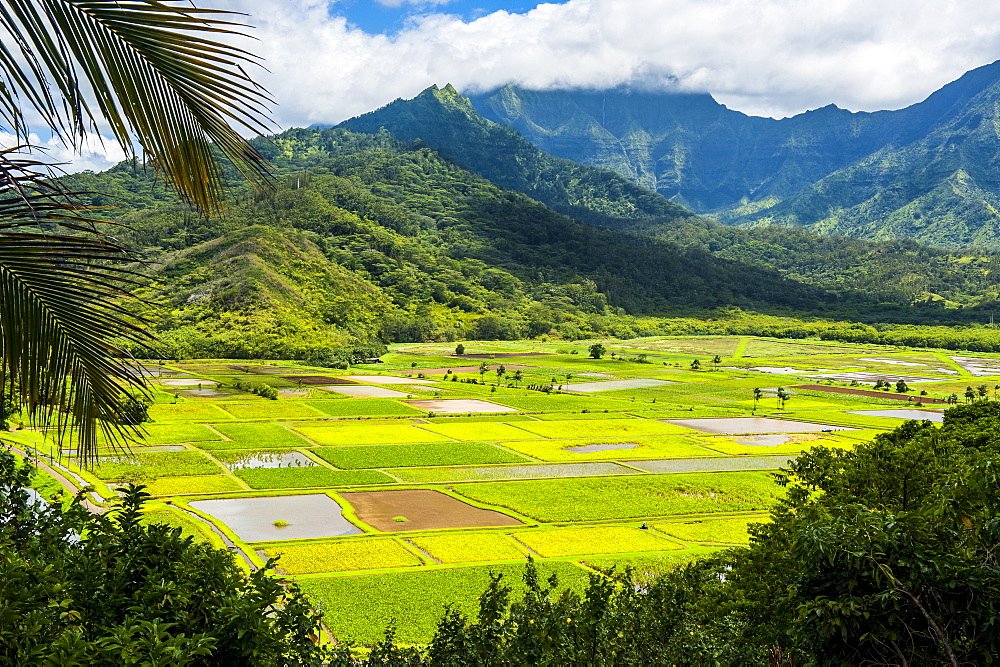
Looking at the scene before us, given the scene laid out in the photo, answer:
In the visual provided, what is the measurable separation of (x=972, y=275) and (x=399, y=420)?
6677 inches

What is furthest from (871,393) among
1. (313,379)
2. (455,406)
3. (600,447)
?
(313,379)

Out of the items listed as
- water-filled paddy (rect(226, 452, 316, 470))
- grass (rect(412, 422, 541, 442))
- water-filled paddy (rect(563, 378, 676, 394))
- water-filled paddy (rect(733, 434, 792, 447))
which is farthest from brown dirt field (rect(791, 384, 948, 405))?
water-filled paddy (rect(226, 452, 316, 470))

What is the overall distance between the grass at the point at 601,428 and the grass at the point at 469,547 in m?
21.3

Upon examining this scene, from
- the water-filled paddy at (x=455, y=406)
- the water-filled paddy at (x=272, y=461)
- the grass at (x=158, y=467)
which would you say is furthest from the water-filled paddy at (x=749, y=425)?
the grass at (x=158, y=467)

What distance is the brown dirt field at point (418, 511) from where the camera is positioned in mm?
28094

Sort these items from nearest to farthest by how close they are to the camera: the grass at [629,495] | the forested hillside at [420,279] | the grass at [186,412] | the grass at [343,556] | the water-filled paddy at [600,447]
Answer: the grass at [343,556]
the grass at [629,495]
the water-filled paddy at [600,447]
the grass at [186,412]
the forested hillside at [420,279]

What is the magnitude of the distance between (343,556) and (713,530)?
13.5 m

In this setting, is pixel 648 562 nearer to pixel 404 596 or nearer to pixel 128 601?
pixel 404 596

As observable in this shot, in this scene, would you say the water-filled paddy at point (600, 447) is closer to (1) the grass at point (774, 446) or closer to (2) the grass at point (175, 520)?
(1) the grass at point (774, 446)

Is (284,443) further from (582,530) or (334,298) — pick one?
(334,298)

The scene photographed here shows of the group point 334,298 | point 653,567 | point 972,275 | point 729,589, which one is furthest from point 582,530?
point 972,275

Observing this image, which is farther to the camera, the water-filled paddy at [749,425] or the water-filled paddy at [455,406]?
the water-filled paddy at [455,406]

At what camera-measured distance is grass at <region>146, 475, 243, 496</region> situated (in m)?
30.5

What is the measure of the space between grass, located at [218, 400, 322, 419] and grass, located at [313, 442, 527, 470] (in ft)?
37.7
